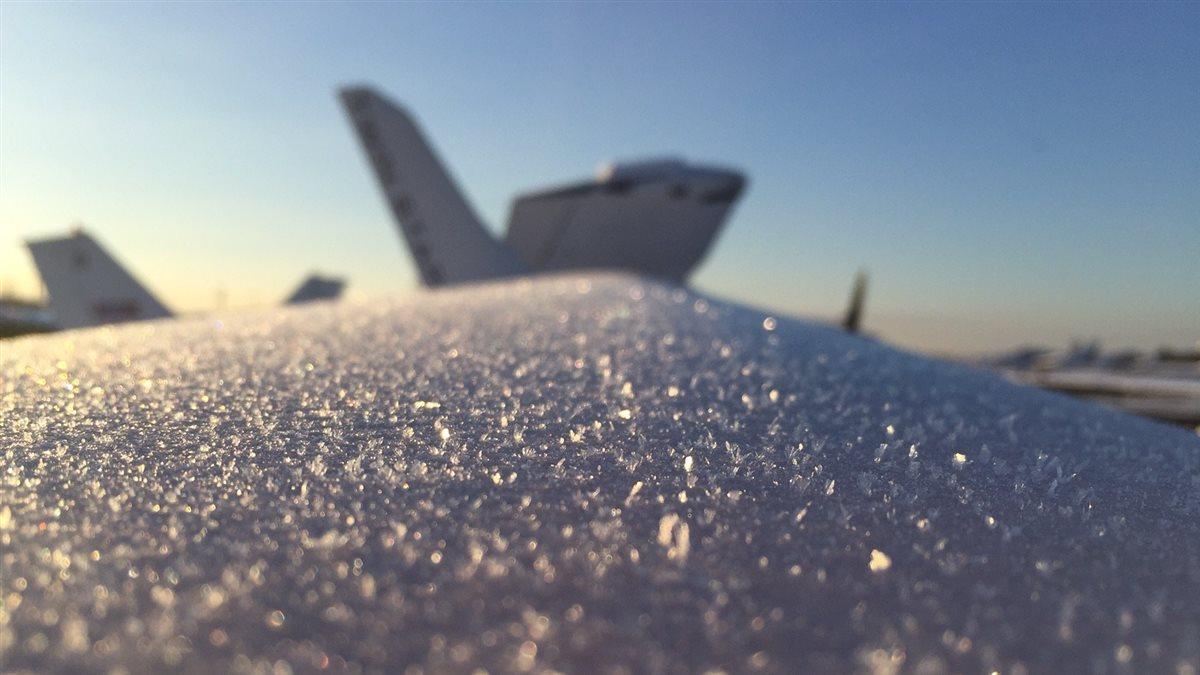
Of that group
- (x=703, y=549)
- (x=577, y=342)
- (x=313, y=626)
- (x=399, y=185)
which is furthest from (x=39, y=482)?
(x=399, y=185)

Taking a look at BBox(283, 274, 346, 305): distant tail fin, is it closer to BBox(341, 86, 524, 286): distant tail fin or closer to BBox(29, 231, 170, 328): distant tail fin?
BBox(341, 86, 524, 286): distant tail fin

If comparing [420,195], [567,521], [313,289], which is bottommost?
[313,289]

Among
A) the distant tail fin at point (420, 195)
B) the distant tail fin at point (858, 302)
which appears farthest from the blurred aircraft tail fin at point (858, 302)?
the distant tail fin at point (420, 195)

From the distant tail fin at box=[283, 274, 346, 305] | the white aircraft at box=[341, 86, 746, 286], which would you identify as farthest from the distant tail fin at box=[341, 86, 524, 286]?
the distant tail fin at box=[283, 274, 346, 305]

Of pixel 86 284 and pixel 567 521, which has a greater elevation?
pixel 567 521

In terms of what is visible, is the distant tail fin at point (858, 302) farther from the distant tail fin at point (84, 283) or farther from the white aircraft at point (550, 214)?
the distant tail fin at point (84, 283)

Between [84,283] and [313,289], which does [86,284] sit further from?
[313,289]

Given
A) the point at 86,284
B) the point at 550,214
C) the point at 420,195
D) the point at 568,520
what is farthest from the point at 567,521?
the point at 550,214
